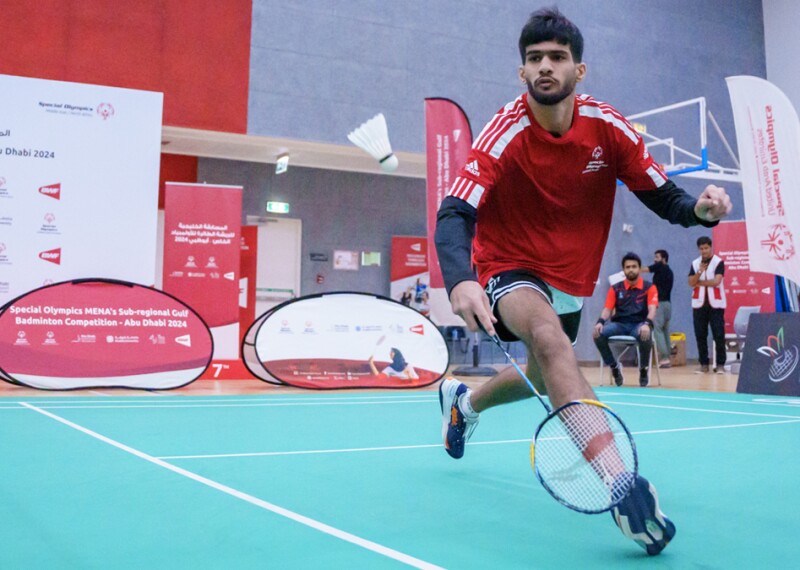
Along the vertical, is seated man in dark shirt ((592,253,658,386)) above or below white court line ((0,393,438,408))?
above

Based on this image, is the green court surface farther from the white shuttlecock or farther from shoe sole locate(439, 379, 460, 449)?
the white shuttlecock

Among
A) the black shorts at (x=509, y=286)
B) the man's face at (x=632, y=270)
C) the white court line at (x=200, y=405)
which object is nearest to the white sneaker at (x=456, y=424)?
the black shorts at (x=509, y=286)

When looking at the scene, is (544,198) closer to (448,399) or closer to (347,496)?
(448,399)

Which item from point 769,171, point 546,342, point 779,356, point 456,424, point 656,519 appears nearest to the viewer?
point 656,519

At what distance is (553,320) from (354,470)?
4.14 ft

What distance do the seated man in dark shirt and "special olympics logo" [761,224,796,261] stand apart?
131 centimetres

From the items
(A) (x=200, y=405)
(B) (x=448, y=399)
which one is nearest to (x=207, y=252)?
(A) (x=200, y=405)

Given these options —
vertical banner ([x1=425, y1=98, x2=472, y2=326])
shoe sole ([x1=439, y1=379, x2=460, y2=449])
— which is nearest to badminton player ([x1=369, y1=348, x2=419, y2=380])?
vertical banner ([x1=425, y1=98, x2=472, y2=326])

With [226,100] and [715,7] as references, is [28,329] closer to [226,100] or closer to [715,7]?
[226,100]

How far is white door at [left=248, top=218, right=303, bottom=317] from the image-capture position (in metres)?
14.4

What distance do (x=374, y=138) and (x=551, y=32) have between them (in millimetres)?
9227

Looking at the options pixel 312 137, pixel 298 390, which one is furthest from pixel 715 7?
pixel 298 390

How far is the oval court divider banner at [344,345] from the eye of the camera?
26.2ft

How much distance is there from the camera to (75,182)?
27.4 feet
